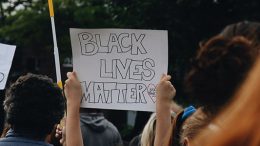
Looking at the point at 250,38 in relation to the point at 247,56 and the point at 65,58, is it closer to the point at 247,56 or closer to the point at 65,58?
the point at 247,56

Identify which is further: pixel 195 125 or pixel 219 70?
pixel 195 125

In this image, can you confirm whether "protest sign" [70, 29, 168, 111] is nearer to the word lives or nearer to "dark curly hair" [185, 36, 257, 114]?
the word lives

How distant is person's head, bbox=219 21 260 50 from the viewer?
1.45 metres

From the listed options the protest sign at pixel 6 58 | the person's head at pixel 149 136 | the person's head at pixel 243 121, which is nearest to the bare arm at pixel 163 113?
the person's head at pixel 149 136

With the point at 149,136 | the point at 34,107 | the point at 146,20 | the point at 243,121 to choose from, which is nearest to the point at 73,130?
the point at 34,107

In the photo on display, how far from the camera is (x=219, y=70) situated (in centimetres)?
140

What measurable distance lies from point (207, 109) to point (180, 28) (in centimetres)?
1044

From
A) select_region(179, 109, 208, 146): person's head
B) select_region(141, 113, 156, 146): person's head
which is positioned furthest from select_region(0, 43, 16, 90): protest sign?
select_region(179, 109, 208, 146): person's head

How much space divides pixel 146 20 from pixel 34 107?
9408 mm

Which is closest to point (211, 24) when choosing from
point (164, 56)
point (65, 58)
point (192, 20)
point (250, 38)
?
point (192, 20)

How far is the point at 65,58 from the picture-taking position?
12578 millimetres

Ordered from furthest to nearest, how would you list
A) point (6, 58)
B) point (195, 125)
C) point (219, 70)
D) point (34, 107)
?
point (6, 58) < point (34, 107) < point (195, 125) < point (219, 70)

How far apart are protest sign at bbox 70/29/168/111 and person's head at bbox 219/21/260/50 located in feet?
5.00

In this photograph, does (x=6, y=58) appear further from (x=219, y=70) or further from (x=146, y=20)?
(x=146, y=20)
